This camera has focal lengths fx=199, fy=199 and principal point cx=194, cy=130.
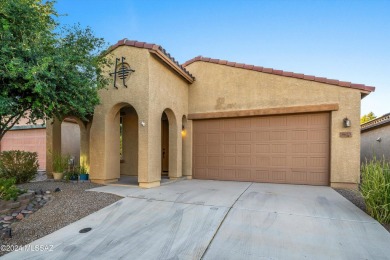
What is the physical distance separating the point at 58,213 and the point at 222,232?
12.5 feet

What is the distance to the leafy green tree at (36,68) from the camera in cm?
413

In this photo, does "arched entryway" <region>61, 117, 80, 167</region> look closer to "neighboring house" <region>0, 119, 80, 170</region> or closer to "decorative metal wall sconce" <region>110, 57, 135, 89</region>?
"neighboring house" <region>0, 119, 80, 170</region>

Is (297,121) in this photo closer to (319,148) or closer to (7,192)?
(319,148)

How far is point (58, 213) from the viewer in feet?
15.1

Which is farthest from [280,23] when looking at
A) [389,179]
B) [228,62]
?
[389,179]

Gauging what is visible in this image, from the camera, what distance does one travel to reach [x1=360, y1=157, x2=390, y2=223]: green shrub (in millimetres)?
3986

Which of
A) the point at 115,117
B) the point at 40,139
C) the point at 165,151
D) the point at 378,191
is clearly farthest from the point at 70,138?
the point at 378,191

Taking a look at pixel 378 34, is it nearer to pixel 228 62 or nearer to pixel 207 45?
pixel 228 62

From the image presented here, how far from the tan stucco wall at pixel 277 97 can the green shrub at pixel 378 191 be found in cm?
303

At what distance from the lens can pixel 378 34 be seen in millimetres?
9008

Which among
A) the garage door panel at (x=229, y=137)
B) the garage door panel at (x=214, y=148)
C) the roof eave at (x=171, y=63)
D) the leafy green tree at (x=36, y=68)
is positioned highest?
the roof eave at (x=171, y=63)

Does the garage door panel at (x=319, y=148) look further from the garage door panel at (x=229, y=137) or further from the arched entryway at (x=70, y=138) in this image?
the arched entryway at (x=70, y=138)

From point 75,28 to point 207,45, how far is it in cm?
896

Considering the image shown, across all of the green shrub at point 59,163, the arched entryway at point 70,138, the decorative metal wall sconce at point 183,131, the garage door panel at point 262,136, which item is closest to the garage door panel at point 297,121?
the garage door panel at point 262,136
